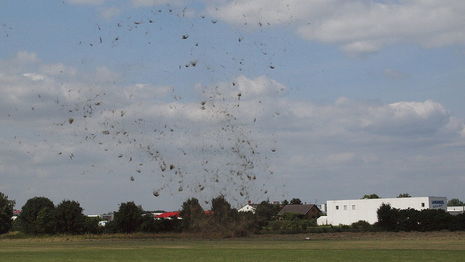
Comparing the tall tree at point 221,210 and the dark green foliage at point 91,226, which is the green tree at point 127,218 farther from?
the tall tree at point 221,210

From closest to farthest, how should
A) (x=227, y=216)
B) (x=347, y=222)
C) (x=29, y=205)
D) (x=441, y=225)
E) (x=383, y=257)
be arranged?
(x=383, y=257), (x=227, y=216), (x=441, y=225), (x=29, y=205), (x=347, y=222)

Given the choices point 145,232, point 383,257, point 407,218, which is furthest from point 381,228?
point 383,257

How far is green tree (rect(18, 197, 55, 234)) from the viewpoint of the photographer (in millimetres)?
116812

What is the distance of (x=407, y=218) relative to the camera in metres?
113

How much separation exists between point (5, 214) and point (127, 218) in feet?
91.2

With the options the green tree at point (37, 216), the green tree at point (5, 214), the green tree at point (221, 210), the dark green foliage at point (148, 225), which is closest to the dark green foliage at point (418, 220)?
the green tree at point (221, 210)

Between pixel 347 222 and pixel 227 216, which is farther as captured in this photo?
pixel 347 222

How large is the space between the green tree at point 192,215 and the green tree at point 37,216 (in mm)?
23283

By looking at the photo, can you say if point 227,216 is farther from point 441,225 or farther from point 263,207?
point 441,225

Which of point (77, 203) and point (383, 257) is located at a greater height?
point (77, 203)

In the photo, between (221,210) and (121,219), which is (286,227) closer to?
Answer: (221,210)

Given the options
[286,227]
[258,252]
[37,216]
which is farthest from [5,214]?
[258,252]

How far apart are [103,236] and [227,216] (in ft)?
69.3

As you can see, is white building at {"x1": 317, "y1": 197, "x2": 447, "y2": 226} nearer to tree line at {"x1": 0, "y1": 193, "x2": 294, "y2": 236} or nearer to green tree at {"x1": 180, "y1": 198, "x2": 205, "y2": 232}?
tree line at {"x1": 0, "y1": 193, "x2": 294, "y2": 236}
